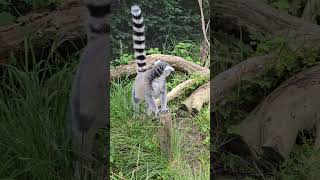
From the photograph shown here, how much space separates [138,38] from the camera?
259cm

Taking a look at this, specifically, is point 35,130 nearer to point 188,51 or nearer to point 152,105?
point 152,105

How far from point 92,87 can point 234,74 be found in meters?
0.82

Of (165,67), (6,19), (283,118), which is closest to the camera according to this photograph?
(165,67)

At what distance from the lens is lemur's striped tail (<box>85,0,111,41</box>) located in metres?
2.62

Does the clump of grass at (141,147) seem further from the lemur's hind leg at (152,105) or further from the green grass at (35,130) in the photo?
the green grass at (35,130)

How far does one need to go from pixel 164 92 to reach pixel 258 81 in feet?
2.25

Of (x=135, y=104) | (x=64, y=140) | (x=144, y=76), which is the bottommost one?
(x=64, y=140)

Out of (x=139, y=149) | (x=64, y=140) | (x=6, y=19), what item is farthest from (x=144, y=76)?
(x=6, y=19)

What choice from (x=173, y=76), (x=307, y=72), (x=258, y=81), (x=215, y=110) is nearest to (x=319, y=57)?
(x=307, y=72)

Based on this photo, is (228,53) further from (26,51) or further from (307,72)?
(26,51)

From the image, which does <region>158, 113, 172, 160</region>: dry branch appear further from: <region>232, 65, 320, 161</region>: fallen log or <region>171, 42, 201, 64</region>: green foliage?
<region>232, 65, 320, 161</region>: fallen log

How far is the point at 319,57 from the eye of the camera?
10.4 feet

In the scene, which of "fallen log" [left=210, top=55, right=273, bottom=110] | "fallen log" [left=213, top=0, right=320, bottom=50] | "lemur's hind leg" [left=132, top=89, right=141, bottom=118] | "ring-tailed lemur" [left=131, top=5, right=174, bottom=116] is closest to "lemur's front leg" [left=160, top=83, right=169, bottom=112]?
"ring-tailed lemur" [left=131, top=5, right=174, bottom=116]

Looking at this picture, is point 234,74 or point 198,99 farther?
point 234,74
